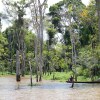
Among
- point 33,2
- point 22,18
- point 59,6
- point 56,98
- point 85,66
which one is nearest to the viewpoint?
point 56,98

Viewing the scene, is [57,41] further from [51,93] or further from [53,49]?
[51,93]

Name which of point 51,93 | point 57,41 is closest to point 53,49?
point 57,41

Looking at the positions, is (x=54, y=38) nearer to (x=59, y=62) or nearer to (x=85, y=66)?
(x=59, y=62)

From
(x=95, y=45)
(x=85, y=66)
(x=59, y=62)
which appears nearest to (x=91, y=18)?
(x=95, y=45)

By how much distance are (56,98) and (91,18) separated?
2065cm

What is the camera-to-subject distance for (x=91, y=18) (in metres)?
37.6

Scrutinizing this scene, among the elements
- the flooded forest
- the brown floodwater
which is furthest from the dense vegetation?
→ the brown floodwater

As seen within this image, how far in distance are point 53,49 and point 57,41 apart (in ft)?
7.10

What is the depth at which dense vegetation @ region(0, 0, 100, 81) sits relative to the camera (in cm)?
3719

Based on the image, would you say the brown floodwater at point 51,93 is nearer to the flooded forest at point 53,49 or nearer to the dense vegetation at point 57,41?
the flooded forest at point 53,49

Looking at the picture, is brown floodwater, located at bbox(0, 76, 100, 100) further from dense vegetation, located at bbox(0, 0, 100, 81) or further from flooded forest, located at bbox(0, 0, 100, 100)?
dense vegetation, located at bbox(0, 0, 100, 81)

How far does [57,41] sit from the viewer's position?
60344 mm

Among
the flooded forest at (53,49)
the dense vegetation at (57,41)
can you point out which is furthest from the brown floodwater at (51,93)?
the dense vegetation at (57,41)

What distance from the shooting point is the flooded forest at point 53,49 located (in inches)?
1207
